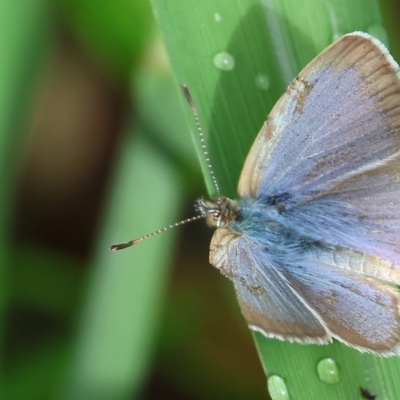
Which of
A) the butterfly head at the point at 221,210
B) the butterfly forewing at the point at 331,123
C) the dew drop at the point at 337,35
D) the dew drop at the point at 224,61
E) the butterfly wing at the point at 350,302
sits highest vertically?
the dew drop at the point at 224,61

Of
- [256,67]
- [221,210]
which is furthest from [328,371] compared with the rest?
[256,67]

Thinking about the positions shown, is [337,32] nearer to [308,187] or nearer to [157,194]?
[308,187]

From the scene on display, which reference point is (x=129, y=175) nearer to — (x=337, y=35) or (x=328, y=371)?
(x=337, y=35)

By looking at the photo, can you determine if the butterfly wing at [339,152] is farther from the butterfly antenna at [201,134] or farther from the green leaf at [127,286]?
the green leaf at [127,286]

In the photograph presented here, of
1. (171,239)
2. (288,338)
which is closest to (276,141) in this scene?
(288,338)

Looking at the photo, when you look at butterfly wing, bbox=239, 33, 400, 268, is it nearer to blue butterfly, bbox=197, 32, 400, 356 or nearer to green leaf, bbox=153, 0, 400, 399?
blue butterfly, bbox=197, 32, 400, 356

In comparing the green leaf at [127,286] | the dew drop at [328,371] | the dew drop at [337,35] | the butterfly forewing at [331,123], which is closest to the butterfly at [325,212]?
the butterfly forewing at [331,123]

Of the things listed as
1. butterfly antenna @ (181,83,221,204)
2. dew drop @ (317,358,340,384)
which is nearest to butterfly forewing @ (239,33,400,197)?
butterfly antenna @ (181,83,221,204)
